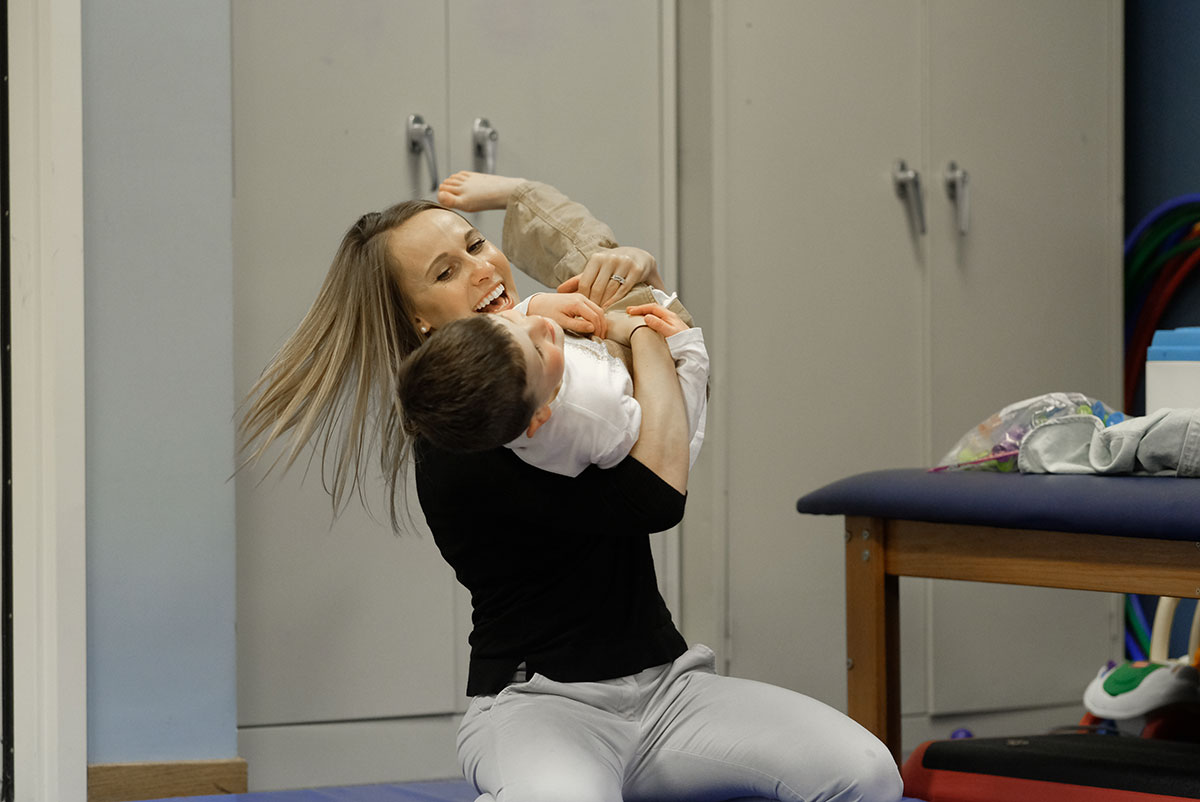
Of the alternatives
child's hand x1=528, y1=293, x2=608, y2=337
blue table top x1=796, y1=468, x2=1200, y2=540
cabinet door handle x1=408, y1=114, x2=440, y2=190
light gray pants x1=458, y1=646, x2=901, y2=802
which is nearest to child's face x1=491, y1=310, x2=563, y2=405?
child's hand x1=528, y1=293, x2=608, y2=337

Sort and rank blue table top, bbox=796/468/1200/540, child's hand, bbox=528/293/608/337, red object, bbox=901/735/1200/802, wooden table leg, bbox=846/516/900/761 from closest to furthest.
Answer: child's hand, bbox=528/293/608/337 < blue table top, bbox=796/468/1200/540 < red object, bbox=901/735/1200/802 < wooden table leg, bbox=846/516/900/761

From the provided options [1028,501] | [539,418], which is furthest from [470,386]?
[1028,501]

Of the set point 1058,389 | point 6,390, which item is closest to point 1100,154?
point 1058,389

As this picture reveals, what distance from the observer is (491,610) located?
1.53 metres

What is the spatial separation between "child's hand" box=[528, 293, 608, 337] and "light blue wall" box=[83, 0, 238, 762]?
925 mm

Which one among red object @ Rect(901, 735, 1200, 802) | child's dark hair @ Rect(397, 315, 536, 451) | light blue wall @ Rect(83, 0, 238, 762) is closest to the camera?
child's dark hair @ Rect(397, 315, 536, 451)

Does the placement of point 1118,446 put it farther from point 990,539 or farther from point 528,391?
point 528,391

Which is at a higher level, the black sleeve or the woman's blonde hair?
the woman's blonde hair

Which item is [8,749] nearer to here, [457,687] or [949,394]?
[457,687]

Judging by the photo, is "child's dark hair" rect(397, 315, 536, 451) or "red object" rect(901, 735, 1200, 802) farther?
"red object" rect(901, 735, 1200, 802)

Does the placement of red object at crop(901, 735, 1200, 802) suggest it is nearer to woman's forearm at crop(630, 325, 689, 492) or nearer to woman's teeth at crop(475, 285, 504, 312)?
woman's forearm at crop(630, 325, 689, 492)

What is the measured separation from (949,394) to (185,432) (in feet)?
5.49

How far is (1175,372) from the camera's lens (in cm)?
195

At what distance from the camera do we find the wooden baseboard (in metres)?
2.14
